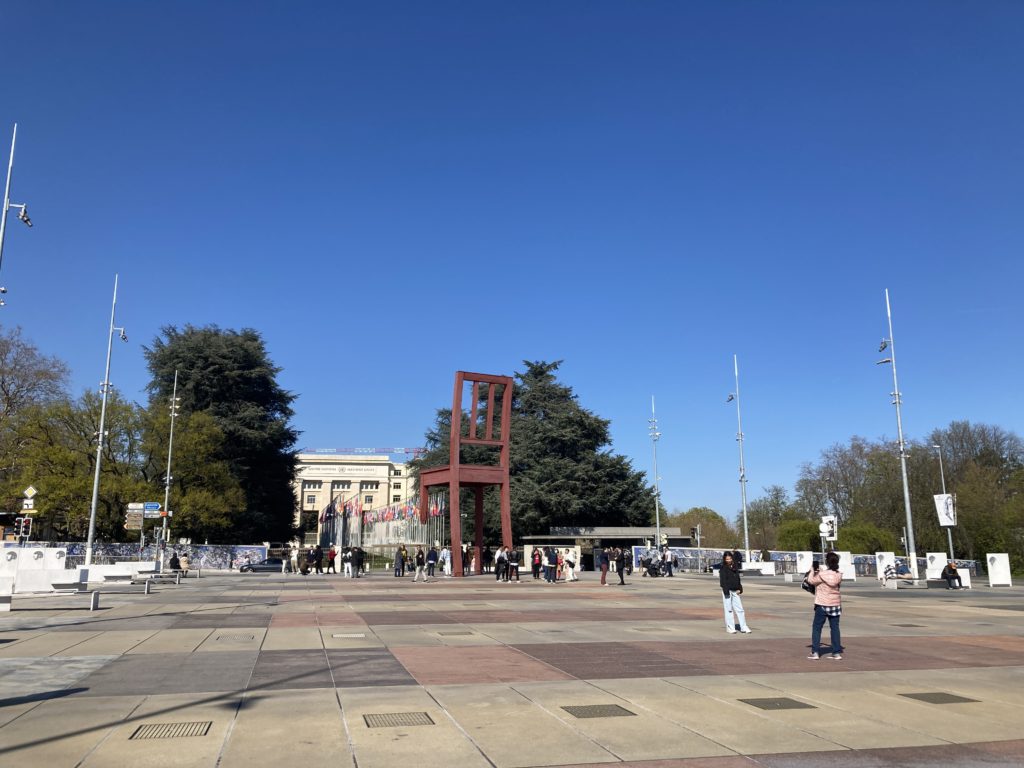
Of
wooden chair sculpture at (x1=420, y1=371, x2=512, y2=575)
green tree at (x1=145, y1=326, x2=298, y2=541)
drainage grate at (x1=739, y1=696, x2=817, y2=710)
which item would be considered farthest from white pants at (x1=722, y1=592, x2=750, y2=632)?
green tree at (x1=145, y1=326, x2=298, y2=541)

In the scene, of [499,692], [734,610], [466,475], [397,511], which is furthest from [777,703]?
[397,511]

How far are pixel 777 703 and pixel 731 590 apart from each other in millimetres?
7211

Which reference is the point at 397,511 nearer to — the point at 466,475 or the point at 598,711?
the point at 466,475

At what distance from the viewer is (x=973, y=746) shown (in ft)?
22.8

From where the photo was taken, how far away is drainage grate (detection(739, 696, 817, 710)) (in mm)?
8516

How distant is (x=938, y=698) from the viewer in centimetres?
920

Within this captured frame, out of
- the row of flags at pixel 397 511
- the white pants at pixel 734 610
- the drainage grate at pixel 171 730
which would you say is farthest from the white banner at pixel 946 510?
the drainage grate at pixel 171 730

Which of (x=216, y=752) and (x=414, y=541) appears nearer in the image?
(x=216, y=752)

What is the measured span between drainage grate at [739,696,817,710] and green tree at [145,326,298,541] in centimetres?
5622

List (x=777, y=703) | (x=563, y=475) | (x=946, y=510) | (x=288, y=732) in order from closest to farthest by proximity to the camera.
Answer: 1. (x=288, y=732)
2. (x=777, y=703)
3. (x=946, y=510)
4. (x=563, y=475)

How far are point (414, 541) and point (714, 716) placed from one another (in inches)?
2279

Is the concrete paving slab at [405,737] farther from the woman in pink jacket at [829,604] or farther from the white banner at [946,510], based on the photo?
the white banner at [946,510]

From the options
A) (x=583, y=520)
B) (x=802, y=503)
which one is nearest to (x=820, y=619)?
(x=583, y=520)

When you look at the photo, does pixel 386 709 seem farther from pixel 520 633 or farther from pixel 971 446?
pixel 971 446
